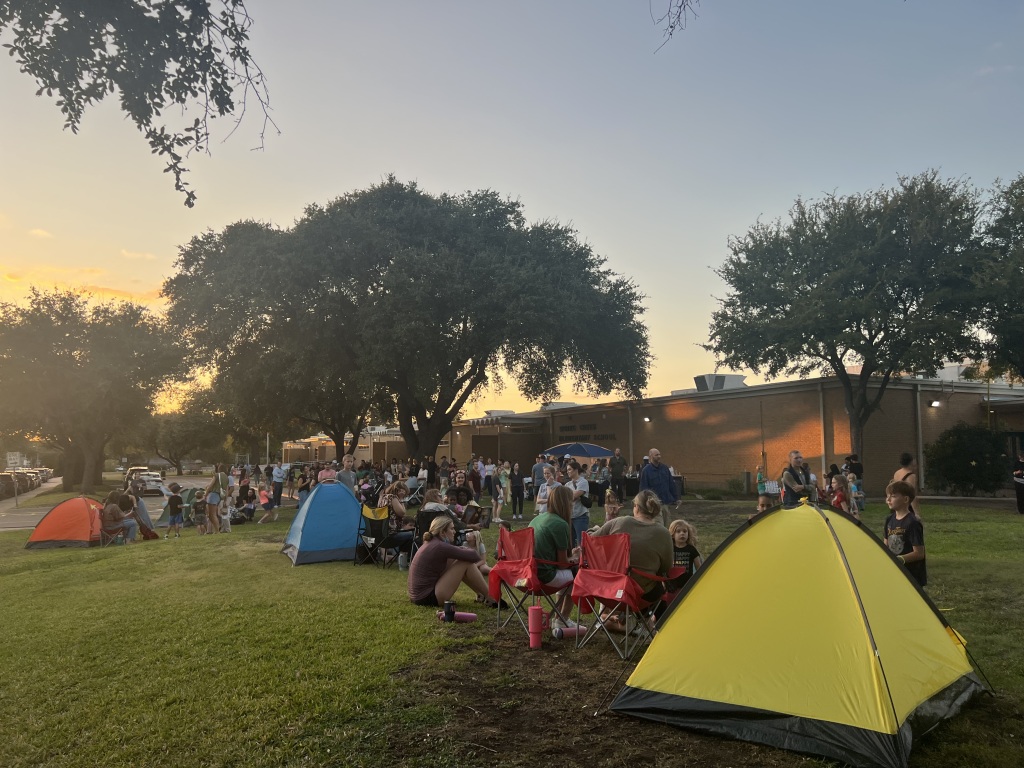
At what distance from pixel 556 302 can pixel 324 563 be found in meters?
15.2

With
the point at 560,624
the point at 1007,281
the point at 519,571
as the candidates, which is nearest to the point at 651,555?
the point at 560,624

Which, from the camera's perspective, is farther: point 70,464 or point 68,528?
point 70,464

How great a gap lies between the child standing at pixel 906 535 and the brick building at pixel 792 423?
19869mm

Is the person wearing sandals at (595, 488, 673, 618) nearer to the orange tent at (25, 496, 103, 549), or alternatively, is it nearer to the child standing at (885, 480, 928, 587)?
the child standing at (885, 480, 928, 587)

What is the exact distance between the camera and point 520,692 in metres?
5.09

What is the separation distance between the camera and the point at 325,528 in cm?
1138

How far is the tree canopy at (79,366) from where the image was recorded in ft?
113

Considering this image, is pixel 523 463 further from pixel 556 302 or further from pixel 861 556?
pixel 861 556

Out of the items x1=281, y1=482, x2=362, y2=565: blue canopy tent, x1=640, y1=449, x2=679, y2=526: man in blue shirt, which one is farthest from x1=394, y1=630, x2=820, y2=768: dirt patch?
x1=281, y1=482, x2=362, y2=565: blue canopy tent

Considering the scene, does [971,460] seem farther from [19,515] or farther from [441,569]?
[19,515]

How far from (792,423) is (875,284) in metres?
6.25

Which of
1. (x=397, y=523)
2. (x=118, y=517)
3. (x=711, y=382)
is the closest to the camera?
(x=397, y=523)

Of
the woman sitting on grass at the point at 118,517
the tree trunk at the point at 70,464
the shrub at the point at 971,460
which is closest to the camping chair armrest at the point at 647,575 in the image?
the woman sitting on grass at the point at 118,517

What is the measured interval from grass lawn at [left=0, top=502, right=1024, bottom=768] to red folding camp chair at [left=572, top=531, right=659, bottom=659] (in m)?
0.24
